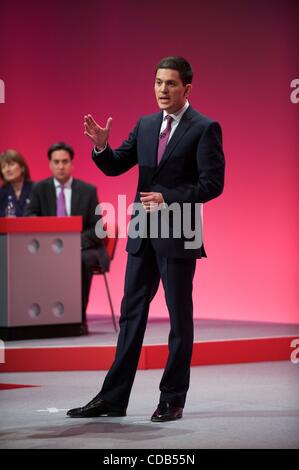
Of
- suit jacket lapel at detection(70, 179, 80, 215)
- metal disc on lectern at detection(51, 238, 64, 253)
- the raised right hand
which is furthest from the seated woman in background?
the raised right hand

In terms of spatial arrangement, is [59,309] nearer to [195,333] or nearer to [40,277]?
[40,277]

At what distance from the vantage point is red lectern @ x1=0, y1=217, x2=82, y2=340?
643cm

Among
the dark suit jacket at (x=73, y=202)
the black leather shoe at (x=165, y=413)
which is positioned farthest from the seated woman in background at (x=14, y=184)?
the black leather shoe at (x=165, y=413)

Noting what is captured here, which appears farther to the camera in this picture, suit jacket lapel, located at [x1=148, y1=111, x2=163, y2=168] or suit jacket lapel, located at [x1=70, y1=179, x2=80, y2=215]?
suit jacket lapel, located at [x1=70, y1=179, x2=80, y2=215]

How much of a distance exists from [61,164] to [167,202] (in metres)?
3.20

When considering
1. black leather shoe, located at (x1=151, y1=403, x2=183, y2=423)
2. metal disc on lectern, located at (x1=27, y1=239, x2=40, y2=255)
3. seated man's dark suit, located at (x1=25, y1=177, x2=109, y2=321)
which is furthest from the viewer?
seated man's dark suit, located at (x1=25, y1=177, x2=109, y2=321)

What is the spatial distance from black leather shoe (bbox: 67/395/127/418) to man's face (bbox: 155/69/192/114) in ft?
4.25

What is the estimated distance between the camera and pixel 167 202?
158 inches

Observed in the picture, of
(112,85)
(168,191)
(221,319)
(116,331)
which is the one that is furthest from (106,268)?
(168,191)

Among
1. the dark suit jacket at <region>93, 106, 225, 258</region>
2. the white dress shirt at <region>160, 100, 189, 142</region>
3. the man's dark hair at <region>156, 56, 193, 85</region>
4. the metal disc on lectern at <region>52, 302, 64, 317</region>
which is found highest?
the man's dark hair at <region>156, 56, 193, 85</region>

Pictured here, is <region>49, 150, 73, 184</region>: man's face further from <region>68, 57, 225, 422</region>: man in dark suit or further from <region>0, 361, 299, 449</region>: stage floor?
<region>68, 57, 225, 422</region>: man in dark suit

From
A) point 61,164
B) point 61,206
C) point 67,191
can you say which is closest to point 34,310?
point 61,206

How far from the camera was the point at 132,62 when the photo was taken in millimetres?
8312

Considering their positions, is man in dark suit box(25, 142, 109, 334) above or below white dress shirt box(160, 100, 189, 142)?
below
